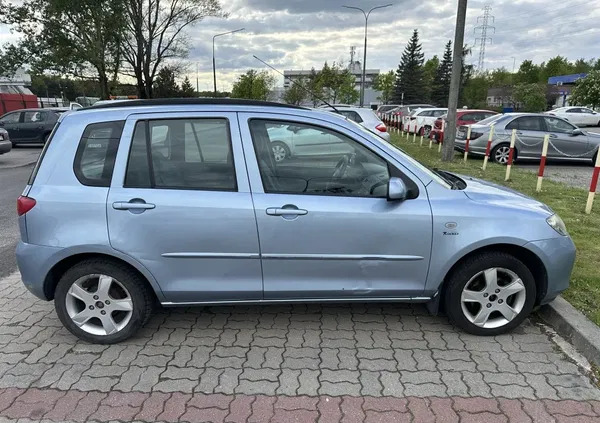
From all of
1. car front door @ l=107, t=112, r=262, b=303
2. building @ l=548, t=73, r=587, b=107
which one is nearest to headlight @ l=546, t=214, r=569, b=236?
car front door @ l=107, t=112, r=262, b=303

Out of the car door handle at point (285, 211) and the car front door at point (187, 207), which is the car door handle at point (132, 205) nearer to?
the car front door at point (187, 207)

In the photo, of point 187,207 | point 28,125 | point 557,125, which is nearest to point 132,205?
point 187,207

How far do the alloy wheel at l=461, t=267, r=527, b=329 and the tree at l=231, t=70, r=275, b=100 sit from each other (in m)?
45.6

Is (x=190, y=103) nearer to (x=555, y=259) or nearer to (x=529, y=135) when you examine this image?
(x=555, y=259)

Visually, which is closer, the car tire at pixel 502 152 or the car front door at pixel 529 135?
the car front door at pixel 529 135

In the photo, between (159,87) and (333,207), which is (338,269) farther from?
(159,87)

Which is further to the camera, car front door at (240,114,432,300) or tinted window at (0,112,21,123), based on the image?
tinted window at (0,112,21,123)

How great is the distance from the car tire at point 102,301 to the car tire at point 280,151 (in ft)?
4.41

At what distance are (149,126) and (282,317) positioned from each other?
183 centimetres

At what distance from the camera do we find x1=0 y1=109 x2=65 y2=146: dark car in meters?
15.8

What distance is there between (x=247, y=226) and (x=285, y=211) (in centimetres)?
28

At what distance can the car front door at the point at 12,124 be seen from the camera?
1576cm

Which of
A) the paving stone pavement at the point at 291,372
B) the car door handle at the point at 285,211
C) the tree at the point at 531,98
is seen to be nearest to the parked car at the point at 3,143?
the paving stone pavement at the point at 291,372

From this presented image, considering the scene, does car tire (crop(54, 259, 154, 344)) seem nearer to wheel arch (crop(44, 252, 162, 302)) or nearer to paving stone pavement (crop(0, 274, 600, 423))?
wheel arch (crop(44, 252, 162, 302))
